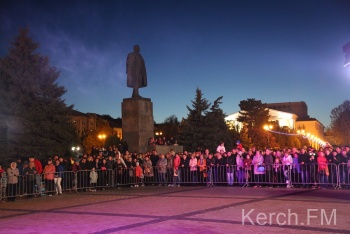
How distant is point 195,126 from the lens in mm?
45938

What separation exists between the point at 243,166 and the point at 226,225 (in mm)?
10649

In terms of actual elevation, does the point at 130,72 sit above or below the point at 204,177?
above

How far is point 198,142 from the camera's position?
148ft

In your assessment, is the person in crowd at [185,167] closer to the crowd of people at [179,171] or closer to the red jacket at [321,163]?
the crowd of people at [179,171]

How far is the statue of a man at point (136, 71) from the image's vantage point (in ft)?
76.2

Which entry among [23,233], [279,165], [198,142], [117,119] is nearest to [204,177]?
[279,165]

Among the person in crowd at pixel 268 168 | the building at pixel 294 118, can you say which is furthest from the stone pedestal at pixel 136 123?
the building at pixel 294 118

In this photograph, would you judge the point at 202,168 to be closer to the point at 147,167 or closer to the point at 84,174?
the point at 147,167

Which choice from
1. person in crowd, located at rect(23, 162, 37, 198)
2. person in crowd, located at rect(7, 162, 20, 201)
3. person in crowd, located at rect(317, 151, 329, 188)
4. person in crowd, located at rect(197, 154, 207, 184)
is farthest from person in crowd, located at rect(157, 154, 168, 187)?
person in crowd, located at rect(317, 151, 329, 188)

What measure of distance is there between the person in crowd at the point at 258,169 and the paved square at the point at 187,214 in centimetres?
410

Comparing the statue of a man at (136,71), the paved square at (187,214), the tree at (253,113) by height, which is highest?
the tree at (253,113)

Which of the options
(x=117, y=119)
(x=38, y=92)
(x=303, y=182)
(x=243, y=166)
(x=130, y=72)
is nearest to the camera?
(x=303, y=182)

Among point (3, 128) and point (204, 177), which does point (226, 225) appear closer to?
point (204, 177)

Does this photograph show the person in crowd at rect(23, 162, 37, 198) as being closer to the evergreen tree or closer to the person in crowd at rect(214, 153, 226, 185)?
the person in crowd at rect(214, 153, 226, 185)
